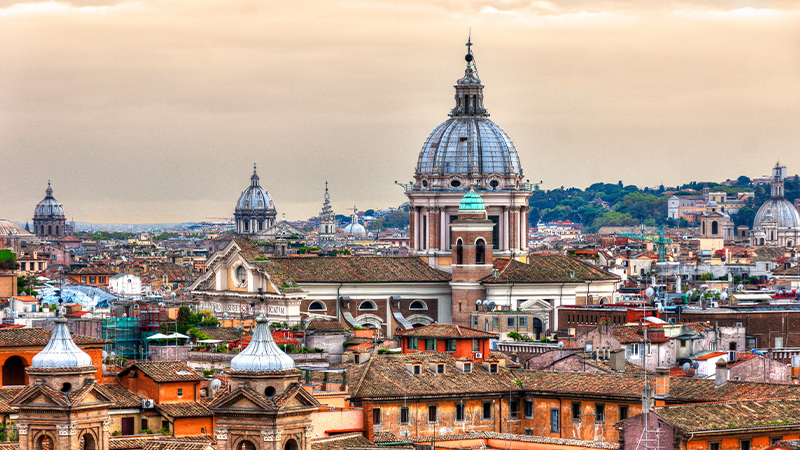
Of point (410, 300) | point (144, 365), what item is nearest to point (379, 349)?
point (144, 365)

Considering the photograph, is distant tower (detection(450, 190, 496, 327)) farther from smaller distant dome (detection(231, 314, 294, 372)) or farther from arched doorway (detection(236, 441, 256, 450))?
arched doorway (detection(236, 441, 256, 450))

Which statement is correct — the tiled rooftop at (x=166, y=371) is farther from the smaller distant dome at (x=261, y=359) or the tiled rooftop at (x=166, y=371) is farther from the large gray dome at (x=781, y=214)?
the large gray dome at (x=781, y=214)

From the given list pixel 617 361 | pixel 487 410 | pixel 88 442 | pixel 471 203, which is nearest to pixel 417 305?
pixel 471 203

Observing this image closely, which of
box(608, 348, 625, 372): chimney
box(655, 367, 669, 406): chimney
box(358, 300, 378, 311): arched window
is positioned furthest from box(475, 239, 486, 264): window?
box(655, 367, 669, 406): chimney

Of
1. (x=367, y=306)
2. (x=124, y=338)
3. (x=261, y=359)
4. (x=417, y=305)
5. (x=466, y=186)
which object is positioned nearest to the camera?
(x=261, y=359)

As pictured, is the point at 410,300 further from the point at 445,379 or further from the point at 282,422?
the point at 282,422

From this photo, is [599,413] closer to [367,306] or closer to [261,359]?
[261,359]
